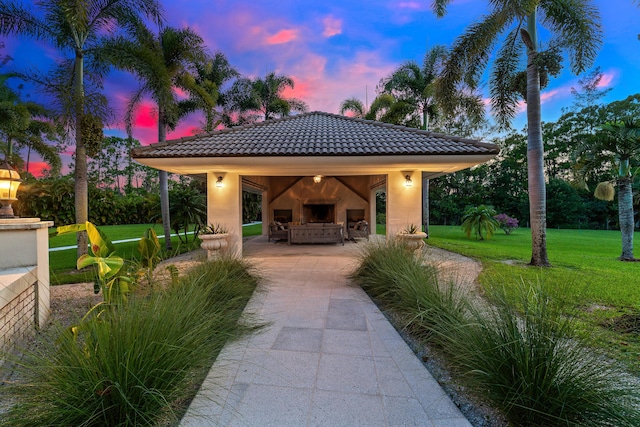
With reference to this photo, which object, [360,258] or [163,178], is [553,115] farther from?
[163,178]

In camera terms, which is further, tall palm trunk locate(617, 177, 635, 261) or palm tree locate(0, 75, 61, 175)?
palm tree locate(0, 75, 61, 175)

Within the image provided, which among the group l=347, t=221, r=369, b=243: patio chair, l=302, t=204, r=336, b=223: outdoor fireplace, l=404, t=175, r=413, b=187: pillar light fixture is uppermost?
l=404, t=175, r=413, b=187: pillar light fixture

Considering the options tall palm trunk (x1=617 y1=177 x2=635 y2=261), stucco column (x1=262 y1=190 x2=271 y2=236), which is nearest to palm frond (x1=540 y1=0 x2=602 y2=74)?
tall palm trunk (x1=617 y1=177 x2=635 y2=261)

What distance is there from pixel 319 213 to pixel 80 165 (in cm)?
1054

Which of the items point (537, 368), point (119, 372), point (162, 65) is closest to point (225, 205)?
point (162, 65)

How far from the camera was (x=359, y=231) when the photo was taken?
13250mm

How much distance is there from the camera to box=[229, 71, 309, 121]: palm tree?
21359mm

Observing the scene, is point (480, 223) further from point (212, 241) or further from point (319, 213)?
point (212, 241)

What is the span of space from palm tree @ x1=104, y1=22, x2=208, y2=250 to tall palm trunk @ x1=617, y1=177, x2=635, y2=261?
17.2 metres

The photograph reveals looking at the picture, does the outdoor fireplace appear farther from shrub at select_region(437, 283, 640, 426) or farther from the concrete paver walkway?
shrub at select_region(437, 283, 640, 426)

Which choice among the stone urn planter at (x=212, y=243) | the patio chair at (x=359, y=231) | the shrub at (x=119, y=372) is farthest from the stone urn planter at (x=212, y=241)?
the patio chair at (x=359, y=231)

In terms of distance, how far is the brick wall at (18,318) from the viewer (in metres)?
3.13

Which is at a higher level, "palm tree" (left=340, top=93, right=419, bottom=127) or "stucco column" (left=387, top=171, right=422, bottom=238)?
"palm tree" (left=340, top=93, right=419, bottom=127)

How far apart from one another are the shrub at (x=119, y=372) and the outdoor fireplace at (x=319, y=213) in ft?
43.0
